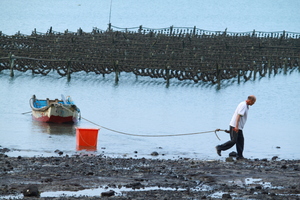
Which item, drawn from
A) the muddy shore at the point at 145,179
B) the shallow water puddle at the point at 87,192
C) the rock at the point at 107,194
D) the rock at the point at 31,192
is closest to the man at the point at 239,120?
the muddy shore at the point at 145,179

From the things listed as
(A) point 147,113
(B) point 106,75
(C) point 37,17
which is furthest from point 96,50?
(C) point 37,17

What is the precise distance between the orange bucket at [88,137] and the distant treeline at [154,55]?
28885 mm

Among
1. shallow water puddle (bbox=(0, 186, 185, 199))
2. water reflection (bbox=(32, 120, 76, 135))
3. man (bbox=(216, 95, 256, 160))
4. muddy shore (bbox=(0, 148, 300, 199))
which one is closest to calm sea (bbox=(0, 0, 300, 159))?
water reflection (bbox=(32, 120, 76, 135))

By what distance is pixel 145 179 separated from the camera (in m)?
12.4

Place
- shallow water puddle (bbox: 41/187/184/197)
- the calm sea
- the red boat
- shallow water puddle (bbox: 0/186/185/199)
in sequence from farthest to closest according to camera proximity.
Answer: the red boat < the calm sea < shallow water puddle (bbox: 41/187/184/197) < shallow water puddle (bbox: 0/186/185/199)

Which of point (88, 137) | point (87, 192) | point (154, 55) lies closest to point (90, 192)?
point (87, 192)

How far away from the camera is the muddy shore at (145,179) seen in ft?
35.6

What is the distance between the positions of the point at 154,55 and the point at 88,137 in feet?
121

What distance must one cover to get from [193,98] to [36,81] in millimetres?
15257

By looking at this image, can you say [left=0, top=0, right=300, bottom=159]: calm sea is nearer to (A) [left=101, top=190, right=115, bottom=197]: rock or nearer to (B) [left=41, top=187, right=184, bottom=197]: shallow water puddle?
(B) [left=41, top=187, right=184, bottom=197]: shallow water puddle

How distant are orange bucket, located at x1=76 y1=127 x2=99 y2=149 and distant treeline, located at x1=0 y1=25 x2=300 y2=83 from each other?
94.8 ft

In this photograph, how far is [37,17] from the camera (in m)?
164

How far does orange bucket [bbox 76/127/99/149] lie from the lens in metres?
19.8

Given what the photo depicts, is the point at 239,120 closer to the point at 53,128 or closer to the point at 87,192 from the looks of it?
the point at 87,192
